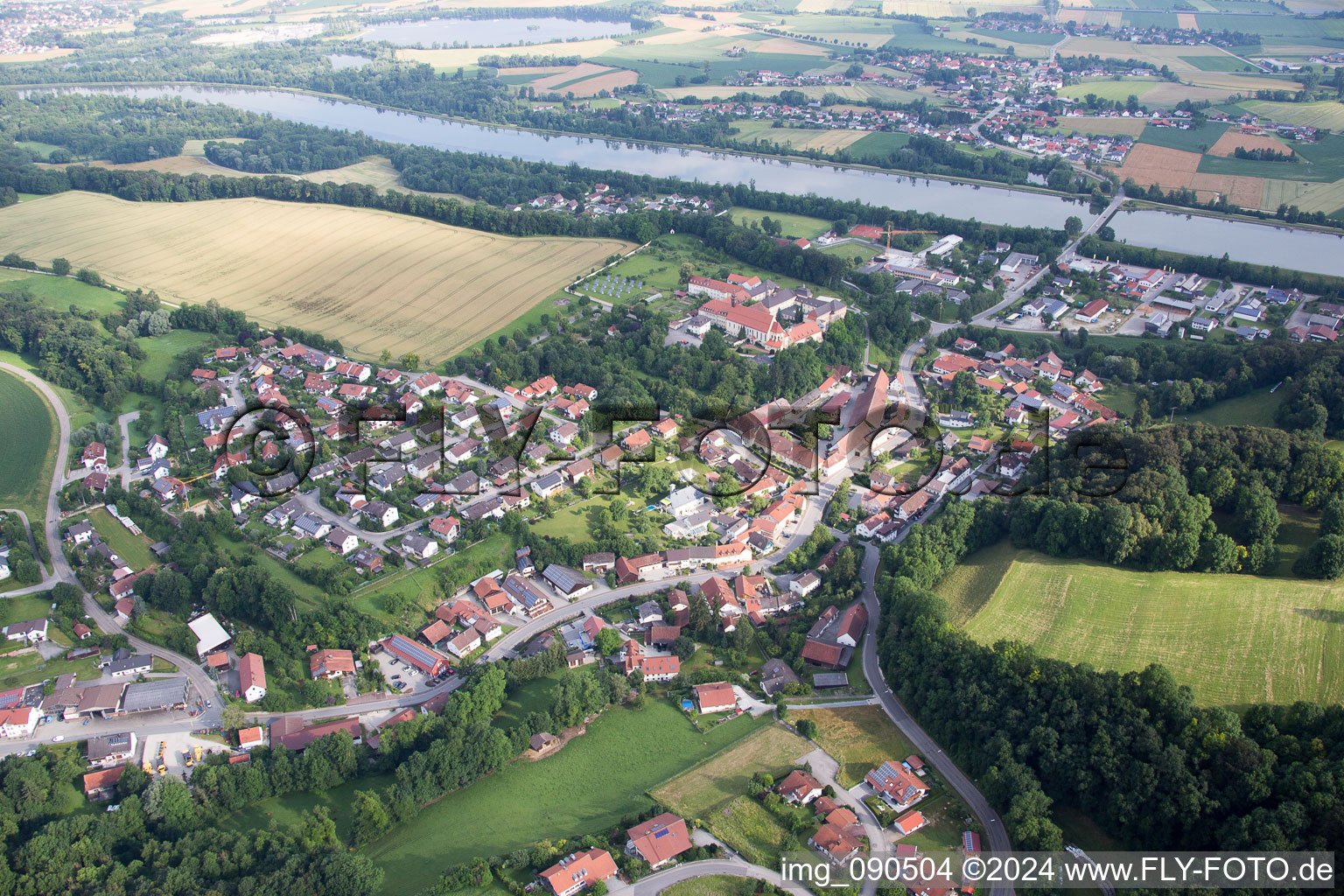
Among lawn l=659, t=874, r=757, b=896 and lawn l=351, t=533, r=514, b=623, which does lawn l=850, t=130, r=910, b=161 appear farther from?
lawn l=659, t=874, r=757, b=896

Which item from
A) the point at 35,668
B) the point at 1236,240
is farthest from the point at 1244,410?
the point at 35,668

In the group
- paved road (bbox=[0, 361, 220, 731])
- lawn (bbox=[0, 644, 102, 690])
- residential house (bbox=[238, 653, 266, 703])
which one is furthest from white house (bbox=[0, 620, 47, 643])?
residential house (bbox=[238, 653, 266, 703])

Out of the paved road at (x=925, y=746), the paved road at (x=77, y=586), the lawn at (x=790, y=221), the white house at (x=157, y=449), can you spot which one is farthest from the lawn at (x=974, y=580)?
the lawn at (x=790, y=221)

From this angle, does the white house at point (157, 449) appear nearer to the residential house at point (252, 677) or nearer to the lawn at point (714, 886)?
the residential house at point (252, 677)

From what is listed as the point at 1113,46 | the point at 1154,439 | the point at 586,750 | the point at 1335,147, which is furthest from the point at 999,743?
the point at 1113,46

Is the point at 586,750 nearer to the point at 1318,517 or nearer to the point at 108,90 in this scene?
the point at 1318,517

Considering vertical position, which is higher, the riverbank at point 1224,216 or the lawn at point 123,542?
the riverbank at point 1224,216

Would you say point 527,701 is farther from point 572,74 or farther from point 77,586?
point 572,74
